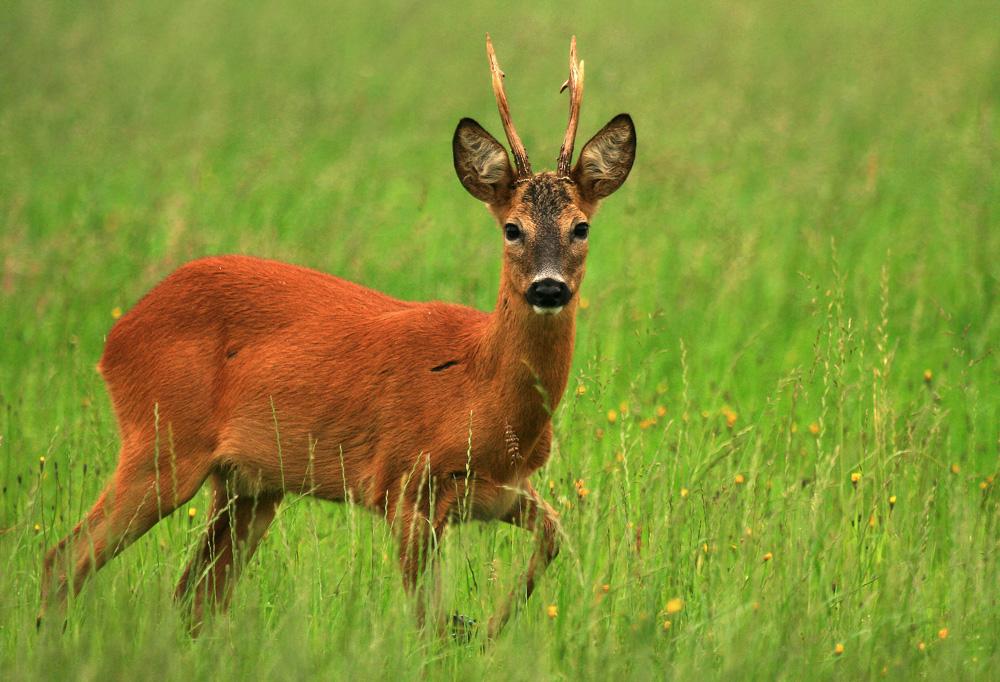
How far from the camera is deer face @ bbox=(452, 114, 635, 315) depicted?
183 inches

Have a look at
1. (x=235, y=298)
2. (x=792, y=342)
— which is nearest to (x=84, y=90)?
(x=792, y=342)

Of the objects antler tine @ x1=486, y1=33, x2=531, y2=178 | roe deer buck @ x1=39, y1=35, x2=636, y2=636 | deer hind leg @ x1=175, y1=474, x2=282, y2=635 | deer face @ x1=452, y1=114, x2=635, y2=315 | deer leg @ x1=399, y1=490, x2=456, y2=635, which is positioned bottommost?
deer hind leg @ x1=175, y1=474, x2=282, y2=635

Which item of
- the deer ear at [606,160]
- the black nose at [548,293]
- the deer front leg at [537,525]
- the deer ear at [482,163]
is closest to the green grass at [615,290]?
the deer front leg at [537,525]

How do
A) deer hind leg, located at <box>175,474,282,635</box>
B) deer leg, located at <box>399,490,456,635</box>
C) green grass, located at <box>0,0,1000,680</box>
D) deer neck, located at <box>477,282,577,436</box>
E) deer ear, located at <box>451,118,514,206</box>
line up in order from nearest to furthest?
green grass, located at <box>0,0,1000,680</box> < deer leg, located at <box>399,490,456,635</box> < deer neck, located at <box>477,282,577,436</box> < deer ear, located at <box>451,118,514,206</box> < deer hind leg, located at <box>175,474,282,635</box>

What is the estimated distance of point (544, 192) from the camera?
485cm

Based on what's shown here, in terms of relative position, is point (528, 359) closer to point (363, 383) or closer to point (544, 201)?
point (544, 201)

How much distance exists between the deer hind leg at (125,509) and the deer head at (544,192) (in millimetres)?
1205

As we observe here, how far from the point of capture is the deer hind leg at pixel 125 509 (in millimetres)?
4793

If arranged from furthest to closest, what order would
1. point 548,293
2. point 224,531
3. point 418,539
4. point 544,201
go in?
point 224,531
point 544,201
point 418,539
point 548,293

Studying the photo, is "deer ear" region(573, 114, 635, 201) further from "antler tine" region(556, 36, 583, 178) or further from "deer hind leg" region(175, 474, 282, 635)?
"deer hind leg" region(175, 474, 282, 635)

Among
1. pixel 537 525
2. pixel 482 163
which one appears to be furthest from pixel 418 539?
pixel 482 163

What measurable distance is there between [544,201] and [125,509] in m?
1.62

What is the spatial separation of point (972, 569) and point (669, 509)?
2.71 feet

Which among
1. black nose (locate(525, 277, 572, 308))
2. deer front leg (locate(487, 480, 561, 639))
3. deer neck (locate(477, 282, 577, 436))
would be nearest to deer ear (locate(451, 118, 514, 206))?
deer neck (locate(477, 282, 577, 436))
